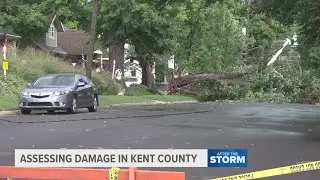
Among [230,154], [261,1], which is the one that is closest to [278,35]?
[261,1]

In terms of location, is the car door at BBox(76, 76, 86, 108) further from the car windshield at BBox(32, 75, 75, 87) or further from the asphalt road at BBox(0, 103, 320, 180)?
the asphalt road at BBox(0, 103, 320, 180)

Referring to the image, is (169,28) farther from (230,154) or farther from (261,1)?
(230,154)

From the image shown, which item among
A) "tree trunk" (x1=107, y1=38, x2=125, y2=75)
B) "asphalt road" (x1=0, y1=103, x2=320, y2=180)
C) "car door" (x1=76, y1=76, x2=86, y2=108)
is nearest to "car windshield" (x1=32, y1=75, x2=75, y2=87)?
"car door" (x1=76, y1=76, x2=86, y2=108)

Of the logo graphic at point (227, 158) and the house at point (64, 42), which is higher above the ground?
the house at point (64, 42)

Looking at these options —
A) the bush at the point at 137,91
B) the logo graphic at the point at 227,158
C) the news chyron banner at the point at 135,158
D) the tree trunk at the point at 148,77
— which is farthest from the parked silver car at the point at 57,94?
the tree trunk at the point at 148,77

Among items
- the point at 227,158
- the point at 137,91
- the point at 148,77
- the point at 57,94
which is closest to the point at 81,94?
the point at 57,94

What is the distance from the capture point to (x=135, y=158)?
15.4ft

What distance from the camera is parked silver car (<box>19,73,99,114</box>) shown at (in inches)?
794

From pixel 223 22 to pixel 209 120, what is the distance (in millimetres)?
32813

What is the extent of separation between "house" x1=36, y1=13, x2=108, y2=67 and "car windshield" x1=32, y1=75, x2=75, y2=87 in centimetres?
3225

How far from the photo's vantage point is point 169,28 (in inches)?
1788

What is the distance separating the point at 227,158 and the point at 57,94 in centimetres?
1622

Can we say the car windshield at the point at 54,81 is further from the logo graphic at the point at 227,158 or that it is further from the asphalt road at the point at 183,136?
the logo graphic at the point at 227,158

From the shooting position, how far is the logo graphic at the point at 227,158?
14.9ft
